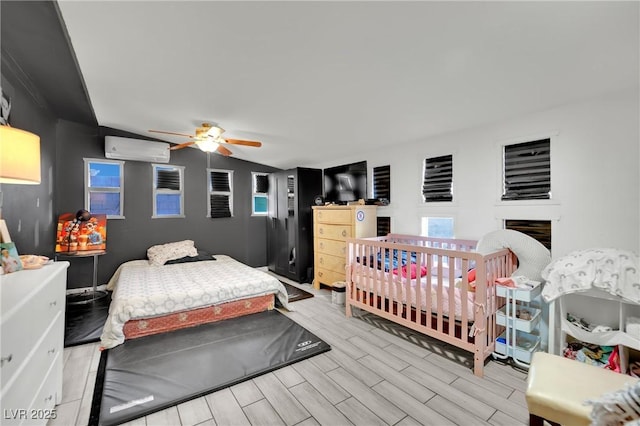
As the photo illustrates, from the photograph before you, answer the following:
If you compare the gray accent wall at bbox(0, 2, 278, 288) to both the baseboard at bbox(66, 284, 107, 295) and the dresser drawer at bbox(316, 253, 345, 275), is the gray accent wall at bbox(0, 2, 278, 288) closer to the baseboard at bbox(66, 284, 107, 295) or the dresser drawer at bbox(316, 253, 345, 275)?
the baseboard at bbox(66, 284, 107, 295)

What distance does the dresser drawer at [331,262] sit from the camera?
4.20 m

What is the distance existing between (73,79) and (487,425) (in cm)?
439

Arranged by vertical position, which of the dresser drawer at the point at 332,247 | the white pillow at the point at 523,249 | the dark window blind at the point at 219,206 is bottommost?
the dresser drawer at the point at 332,247

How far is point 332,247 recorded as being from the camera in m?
4.35

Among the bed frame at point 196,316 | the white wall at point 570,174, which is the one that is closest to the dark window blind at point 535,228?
the white wall at point 570,174

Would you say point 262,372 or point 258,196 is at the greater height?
point 258,196

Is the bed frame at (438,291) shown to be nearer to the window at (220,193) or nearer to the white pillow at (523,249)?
the white pillow at (523,249)

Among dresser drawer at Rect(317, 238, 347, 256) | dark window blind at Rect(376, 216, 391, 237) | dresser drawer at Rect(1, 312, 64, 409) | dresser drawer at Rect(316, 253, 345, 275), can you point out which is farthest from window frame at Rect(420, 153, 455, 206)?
dresser drawer at Rect(1, 312, 64, 409)

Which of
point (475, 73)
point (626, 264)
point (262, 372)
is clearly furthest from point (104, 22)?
point (626, 264)

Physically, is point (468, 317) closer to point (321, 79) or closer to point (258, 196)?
point (321, 79)

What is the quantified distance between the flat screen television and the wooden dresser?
0.39m

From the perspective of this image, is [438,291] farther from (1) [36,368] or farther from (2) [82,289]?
(2) [82,289]

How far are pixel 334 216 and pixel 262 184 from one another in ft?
8.06

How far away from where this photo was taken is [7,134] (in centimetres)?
154
